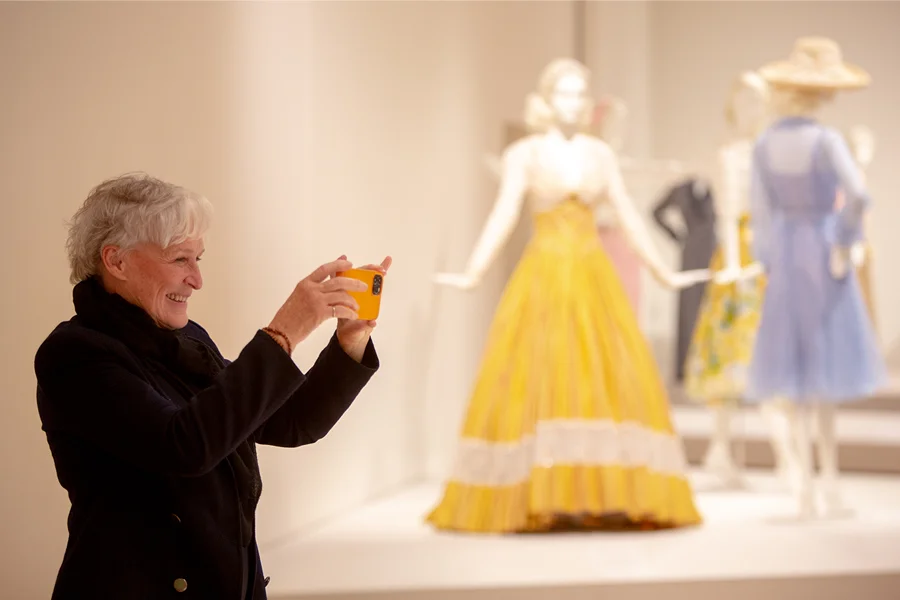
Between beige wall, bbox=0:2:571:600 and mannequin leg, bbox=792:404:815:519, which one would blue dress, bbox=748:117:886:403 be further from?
beige wall, bbox=0:2:571:600

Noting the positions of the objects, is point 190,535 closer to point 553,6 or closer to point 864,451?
point 864,451

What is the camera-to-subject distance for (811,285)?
13.7ft

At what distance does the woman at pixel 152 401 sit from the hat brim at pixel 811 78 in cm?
289

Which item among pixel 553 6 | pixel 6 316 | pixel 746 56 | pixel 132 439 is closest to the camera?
pixel 132 439

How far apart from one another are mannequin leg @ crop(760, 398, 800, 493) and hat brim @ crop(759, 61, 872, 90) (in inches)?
45.9

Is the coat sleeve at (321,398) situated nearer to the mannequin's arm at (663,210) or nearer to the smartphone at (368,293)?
the smartphone at (368,293)

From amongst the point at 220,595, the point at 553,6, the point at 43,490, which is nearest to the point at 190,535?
the point at 220,595

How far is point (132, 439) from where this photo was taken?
62.9 inches

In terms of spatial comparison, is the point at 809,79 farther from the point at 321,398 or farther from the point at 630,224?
the point at 321,398

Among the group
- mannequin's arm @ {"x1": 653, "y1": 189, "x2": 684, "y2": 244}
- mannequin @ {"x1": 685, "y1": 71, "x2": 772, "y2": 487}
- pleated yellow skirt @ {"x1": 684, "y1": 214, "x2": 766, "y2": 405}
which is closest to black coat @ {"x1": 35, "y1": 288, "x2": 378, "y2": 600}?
mannequin @ {"x1": 685, "y1": 71, "x2": 772, "y2": 487}

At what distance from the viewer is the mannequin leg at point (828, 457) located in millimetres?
4387

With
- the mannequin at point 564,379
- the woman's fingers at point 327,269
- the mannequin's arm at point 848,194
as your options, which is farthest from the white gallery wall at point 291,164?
the woman's fingers at point 327,269

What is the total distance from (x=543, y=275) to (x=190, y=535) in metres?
2.63

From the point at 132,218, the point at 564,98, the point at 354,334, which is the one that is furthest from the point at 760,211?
the point at 132,218
